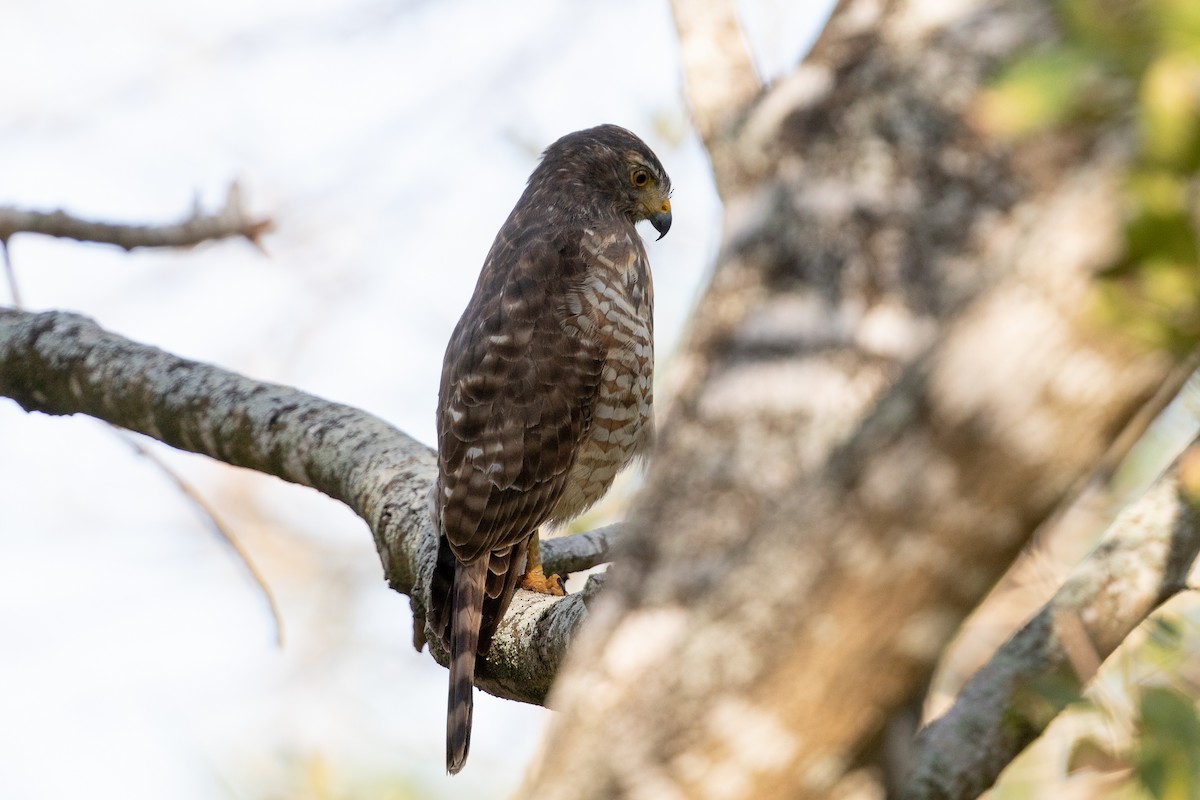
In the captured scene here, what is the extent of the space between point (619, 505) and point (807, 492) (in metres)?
4.51

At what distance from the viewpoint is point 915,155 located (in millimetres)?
1586

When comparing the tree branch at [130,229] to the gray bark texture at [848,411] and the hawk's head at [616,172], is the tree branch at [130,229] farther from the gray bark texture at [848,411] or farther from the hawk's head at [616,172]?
the gray bark texture at [848,411]

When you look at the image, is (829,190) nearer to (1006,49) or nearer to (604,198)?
(1006,49)

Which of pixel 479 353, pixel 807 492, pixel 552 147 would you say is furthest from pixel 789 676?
pixel 552 147

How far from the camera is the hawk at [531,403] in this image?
12.9 ft

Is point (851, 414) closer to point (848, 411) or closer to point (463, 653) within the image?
point (848, 411)

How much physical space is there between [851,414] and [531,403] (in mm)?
2942

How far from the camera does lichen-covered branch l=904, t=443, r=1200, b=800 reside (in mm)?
1986

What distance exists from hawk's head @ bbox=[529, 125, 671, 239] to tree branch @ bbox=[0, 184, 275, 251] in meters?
1.75

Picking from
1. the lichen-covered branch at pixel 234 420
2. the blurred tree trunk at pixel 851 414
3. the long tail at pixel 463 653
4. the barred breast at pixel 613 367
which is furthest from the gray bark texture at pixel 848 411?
the barred breast at pixel 613 367

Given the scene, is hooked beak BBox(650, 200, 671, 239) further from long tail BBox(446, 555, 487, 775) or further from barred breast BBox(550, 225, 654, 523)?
long tail BBox(446, 555, 487, 775)

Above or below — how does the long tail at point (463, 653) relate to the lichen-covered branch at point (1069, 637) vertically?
below

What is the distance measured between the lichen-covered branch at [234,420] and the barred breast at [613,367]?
2.36 feet

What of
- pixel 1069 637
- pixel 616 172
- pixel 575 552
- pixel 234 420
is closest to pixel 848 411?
pixel 1069 637
